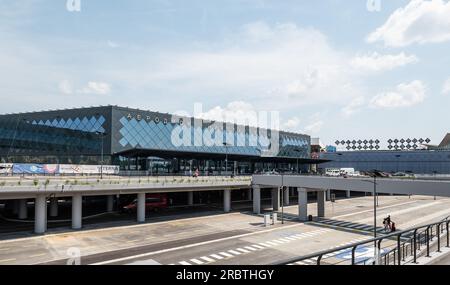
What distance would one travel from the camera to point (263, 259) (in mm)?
33750

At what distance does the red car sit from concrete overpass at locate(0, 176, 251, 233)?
9954mm

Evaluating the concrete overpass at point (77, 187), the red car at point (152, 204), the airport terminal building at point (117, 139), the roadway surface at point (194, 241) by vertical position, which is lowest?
the roadway surface at point (194, 241)

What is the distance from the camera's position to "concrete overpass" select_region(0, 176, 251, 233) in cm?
4169

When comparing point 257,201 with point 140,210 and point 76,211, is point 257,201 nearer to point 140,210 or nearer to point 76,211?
point 140,210

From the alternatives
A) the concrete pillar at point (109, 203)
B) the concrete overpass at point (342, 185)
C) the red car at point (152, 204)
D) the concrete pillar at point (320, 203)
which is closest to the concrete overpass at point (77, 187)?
the concrete overpass at point (342, 185)

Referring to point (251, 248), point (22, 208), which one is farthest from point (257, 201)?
point (22, 208)

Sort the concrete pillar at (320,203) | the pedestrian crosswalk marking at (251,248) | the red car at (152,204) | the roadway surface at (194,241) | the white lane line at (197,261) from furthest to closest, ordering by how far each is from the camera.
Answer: the red car at (152,204) → the concrete pillar at (320,203) → the roadway surface at (194,241) → the pedestrian crosswalk marking at (251,248) → the white lane line at (197,261)

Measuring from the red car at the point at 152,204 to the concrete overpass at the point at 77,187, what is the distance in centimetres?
995

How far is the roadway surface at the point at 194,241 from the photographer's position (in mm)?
33812

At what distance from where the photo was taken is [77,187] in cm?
4562

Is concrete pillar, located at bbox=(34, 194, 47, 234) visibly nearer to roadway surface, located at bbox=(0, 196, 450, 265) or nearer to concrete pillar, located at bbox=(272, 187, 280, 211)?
roadway surface, located at bbox=(0, 196, 450, 265)

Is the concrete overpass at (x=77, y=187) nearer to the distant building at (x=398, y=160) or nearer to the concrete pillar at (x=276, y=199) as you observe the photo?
the concrete pillar at (x=276, y=199)
